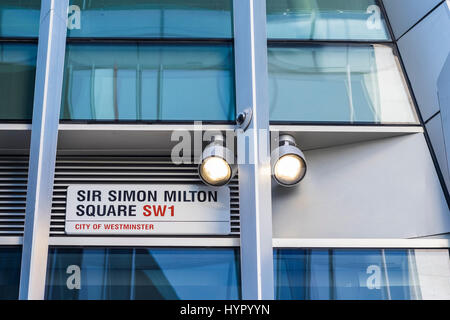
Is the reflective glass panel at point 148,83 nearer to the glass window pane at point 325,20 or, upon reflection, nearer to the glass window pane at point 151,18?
the glass window pane at point 151,18

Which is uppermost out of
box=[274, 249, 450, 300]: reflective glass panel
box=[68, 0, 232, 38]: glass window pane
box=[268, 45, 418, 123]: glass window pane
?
box=[68, 0, 232, 38]: glass window pane

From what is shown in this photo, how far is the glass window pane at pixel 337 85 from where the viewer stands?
8.86m

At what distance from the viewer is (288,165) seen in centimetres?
830

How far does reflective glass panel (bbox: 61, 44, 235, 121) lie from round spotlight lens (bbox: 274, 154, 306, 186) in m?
0.90

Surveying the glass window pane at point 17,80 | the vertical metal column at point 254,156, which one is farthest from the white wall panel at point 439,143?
the glass window pane at point 17,80

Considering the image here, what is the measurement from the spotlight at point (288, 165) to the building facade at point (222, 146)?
0.05 meters

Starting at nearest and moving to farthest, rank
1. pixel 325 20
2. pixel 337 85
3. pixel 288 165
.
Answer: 1. pixel 288 165
2. pixel 337 85
3. pixel 325 20

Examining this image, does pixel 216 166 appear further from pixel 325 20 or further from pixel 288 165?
pixel 325 20

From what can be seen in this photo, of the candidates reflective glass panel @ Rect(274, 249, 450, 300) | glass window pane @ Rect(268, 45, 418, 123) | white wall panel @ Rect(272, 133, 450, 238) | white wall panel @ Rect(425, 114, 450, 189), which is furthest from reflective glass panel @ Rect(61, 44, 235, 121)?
white wall panel @ Rect(425, 114, 450, 189)

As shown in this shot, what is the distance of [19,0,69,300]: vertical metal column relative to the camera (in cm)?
783

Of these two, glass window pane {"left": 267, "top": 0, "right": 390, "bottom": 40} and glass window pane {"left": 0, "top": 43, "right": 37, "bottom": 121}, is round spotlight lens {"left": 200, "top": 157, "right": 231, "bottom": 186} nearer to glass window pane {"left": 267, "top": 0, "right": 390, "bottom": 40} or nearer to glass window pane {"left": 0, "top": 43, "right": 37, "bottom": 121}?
glass window pane {"left": 267, "top": 0, "right": 390, "bottom": 40}

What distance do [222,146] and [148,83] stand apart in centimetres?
127

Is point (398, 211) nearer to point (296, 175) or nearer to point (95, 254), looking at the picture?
point (296, 175)

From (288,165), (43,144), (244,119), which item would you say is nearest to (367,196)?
(288,165)
